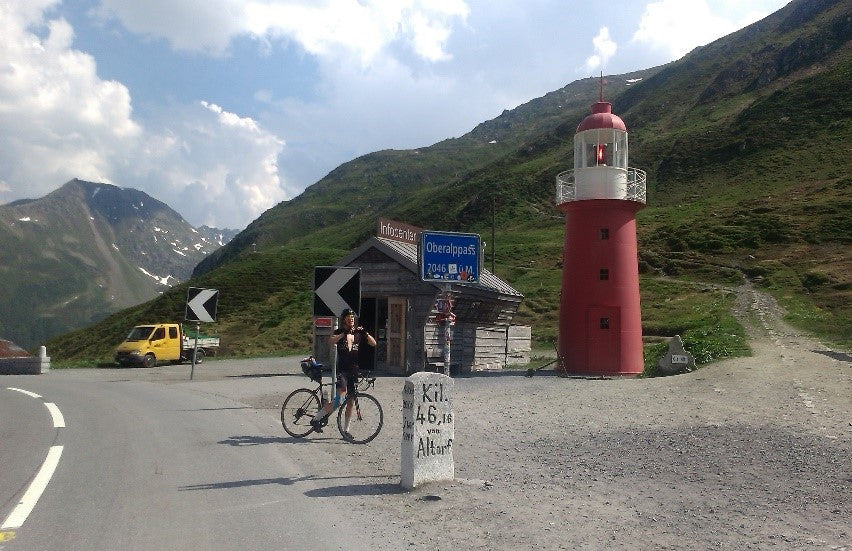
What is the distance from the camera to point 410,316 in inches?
936

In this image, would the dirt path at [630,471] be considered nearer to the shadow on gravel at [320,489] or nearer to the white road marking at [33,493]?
the shadow on gravel at [320,489]

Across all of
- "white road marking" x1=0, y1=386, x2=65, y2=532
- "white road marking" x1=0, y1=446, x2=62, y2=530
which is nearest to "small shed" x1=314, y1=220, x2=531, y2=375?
"white road marking" x1=0, y1=386, x2=65, y2=532

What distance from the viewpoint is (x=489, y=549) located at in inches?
222

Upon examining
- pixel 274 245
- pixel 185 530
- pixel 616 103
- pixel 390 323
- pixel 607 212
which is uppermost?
pixel 616 103

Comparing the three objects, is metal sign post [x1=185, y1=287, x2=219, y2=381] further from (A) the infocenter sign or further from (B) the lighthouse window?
(A) the infocenter sign

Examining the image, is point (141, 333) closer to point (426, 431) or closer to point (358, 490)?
point (358, 490)

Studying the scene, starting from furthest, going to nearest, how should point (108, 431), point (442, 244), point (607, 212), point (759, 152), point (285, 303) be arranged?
point (759, 152) → point (285, 303) → point (607, 212) → point (108, 431) → point (442, 244)

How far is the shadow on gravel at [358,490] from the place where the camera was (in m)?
7.46

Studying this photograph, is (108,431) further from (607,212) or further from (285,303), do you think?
(285,303)

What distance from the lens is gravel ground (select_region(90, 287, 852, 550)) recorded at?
20.2ft

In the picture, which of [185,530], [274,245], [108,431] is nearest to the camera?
[185,530]

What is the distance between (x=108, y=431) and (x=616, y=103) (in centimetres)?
20440

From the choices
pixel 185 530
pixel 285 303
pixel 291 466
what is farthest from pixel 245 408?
pixel 285 303

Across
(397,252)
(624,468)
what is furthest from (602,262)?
(624,468)
